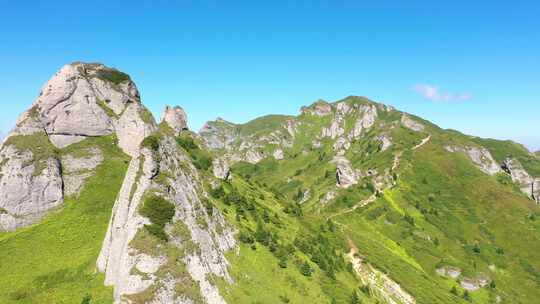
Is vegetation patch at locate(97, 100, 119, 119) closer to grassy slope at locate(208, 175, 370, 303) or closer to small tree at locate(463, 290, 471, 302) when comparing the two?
grassy slope at locate(208, 175, 370, 303)

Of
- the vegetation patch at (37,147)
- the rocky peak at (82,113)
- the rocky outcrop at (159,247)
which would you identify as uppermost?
the rocky peak at (82,113)

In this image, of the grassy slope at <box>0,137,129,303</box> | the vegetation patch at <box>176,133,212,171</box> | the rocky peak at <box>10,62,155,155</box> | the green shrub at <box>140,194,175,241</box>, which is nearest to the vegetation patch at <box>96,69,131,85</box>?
the rocky peak at <box>10,62,155,155</box>

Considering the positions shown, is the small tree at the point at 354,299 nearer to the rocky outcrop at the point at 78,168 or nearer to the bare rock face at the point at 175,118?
the rocky outcrop at the point at 78,168

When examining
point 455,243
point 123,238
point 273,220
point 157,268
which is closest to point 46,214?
point 123,238

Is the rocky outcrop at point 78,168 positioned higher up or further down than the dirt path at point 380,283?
higher up

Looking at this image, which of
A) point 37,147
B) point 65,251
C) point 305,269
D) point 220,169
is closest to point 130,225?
point 65,251

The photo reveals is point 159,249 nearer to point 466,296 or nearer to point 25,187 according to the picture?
Answer: point 25,187

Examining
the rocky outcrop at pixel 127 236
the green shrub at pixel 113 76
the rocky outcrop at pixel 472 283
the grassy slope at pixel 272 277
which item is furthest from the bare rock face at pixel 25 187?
the rocky outcrop at pixel 472 283
